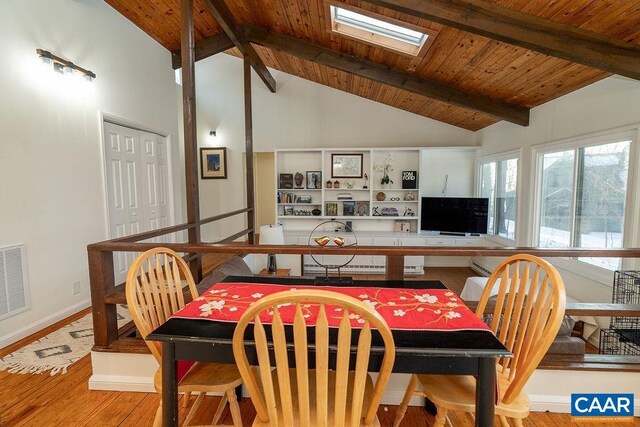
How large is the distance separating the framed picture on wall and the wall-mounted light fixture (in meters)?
3.10

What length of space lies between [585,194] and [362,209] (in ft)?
10.4

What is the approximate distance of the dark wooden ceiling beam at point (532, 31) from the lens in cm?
220

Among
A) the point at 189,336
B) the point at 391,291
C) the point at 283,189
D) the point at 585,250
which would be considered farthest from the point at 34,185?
the point at 585,250

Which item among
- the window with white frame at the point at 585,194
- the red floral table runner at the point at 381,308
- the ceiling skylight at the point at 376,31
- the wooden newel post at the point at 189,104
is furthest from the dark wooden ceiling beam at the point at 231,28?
the window with white frame at the point at 585,194

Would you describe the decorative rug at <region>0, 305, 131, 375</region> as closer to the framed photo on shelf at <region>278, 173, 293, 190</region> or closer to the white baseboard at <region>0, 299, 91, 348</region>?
the white baseboard at <region>0, 299, 91, 348</region>

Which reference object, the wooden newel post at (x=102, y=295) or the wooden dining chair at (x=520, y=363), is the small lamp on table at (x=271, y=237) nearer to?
the wooden newel post at (x=102, y=295)

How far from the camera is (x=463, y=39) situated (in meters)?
2.78

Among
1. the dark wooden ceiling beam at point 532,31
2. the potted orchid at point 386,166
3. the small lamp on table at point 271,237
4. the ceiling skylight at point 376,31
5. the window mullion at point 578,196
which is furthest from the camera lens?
the potted orchid at point 386,166

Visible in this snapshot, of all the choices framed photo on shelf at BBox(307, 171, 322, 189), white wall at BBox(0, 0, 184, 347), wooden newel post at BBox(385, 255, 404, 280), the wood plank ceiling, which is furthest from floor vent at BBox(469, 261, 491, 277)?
white wall at BBox(0, 0, 184, 347)

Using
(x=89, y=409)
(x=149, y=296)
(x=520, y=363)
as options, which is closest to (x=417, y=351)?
(x=520, y=363)

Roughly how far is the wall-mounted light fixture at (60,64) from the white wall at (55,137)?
76 mm

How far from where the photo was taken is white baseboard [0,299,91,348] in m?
2.34

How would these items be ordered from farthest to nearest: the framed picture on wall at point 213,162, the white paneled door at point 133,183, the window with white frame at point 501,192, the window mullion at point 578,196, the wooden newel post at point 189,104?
the framed picture on wall at point 213,162 < the window with white frame at point 501,192 < the white paneled door at point 133,183 < the window mullion at point 578,196 < the wooden newel post at point 189,104

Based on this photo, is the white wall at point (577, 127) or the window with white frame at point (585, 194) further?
the window with white frame at point (585, 194)
